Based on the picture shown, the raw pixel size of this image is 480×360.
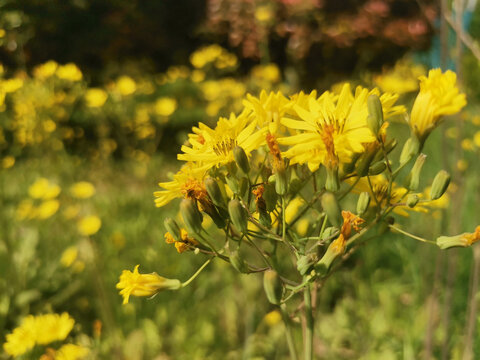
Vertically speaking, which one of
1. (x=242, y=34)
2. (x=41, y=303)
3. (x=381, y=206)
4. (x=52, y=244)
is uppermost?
(x=242, y=34)

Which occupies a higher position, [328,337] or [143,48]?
[143,48]

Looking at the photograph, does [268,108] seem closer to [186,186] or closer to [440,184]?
[186,186]

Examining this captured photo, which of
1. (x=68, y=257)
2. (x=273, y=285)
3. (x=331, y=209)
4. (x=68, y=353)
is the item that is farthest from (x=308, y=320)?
(x=68, y=257)

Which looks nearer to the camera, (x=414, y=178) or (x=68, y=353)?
(x=414, y=178)

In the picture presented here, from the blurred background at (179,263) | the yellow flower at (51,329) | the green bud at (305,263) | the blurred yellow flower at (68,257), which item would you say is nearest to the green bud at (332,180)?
the green bud at (305,263)

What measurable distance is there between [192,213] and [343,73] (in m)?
10.00

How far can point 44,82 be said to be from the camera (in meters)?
2.64

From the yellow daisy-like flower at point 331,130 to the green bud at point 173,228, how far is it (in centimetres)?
25

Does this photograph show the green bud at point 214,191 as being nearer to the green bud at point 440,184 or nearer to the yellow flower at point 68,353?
the green bud at point 440,184

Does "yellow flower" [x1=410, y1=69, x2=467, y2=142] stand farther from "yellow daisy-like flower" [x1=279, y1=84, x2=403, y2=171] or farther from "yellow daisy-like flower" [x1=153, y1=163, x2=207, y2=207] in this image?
"yellow daisy-like flower" [x1=153, y1=163, x2=207, y2=207]

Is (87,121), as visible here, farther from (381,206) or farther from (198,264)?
(381,206)

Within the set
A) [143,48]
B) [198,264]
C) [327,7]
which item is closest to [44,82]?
[198,264]

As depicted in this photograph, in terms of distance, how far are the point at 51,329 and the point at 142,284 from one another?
2.96 ft

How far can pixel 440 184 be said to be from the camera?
79cm
